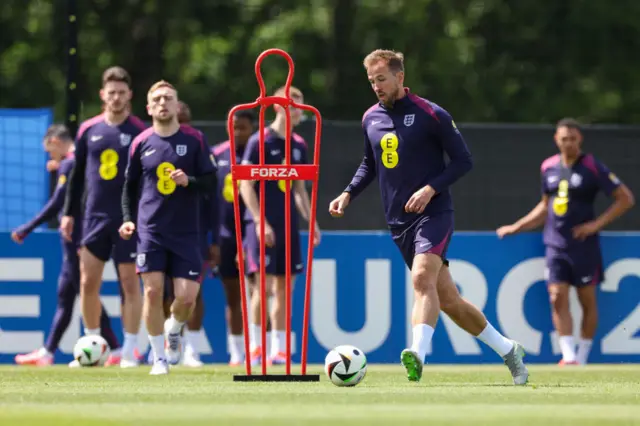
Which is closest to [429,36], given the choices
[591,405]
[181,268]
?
[181,268]

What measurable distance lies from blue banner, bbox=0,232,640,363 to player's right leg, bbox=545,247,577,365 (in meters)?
0.36

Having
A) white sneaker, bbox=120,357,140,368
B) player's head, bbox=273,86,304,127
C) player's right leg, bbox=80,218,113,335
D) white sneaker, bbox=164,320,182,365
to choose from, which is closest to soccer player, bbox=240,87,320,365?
player's head, bbox=273,86,304,127

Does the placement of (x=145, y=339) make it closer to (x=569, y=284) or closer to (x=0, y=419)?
(x=569, y=284)

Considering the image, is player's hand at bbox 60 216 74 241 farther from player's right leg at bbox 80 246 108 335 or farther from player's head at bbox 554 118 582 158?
player's head at bbox 554 118 582 158

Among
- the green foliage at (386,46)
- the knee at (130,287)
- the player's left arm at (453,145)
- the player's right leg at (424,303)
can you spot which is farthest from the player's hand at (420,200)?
the green foliage at (386,46)

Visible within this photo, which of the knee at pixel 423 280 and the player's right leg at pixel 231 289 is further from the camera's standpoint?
the player's right leg at pixel 231 289

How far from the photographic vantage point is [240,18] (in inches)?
1270

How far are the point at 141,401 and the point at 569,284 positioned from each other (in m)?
7.58

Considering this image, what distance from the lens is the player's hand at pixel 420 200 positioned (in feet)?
36.2

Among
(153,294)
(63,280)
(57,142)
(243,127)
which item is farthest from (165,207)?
(57,142)

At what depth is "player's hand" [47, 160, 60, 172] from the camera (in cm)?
1627

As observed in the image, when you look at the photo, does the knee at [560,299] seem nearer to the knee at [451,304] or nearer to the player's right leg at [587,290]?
the player's right leg at [587,290]

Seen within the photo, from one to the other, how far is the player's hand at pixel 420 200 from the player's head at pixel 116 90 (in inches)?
163

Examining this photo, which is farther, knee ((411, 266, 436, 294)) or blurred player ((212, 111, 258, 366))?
blurred player ((212, 111, 258, 366))
